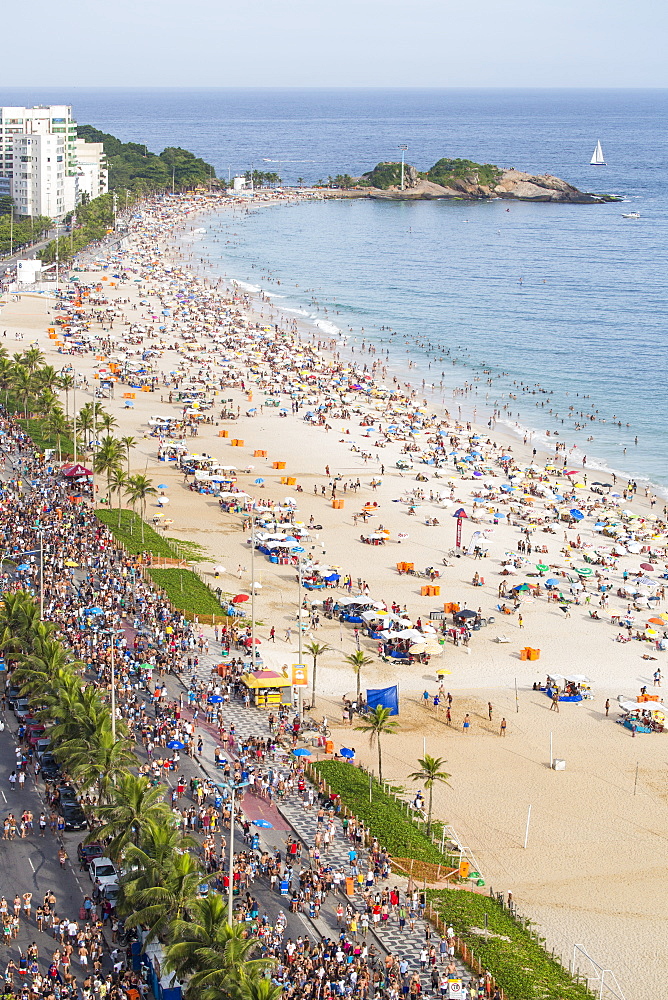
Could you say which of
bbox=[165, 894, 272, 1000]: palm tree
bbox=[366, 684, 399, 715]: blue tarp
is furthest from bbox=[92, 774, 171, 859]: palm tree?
bbox=[366, 684, 399, 715]: blue tarp

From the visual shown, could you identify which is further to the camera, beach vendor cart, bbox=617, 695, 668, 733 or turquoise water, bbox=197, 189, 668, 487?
turquoise water, bbox=197, 189, 668, 487

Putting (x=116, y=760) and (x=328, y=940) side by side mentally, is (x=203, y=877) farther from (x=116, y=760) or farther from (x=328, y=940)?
(x=116, y=760)

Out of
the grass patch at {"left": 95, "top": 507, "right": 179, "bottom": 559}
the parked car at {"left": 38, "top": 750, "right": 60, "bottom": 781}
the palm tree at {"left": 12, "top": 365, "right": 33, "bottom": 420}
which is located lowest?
the parked car at {"left": 38, "top": 750, "right": 60, "bottom": 781}

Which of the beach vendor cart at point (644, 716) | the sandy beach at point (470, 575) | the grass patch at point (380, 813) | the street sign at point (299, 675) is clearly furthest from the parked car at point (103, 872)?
the beach vendor cart at point (644, 716)

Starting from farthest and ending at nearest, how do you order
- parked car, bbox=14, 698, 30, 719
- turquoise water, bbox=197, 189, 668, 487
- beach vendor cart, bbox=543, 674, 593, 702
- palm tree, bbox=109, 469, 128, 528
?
turquoise water, bbox=197, 189, 668, 487 → palm tree, bbox=109, 469, 128, 528 → beach vendor cart, bbox=543, 674, 593, 702 → parked car, bbox=14, 698, 30, 719

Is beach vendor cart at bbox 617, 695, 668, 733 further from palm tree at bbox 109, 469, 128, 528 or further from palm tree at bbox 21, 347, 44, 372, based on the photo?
palm tree at bbox 21, 347, 44, 372

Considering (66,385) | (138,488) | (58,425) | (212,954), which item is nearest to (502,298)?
(66,385)

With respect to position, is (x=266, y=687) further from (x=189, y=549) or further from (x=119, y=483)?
(x=119, y=483)
